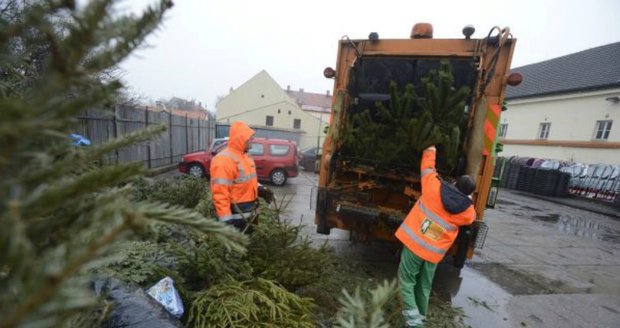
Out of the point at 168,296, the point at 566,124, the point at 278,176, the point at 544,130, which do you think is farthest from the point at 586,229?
the point at 544,130

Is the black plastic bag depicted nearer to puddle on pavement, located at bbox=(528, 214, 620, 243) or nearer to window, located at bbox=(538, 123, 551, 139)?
puddle on pavement, located at bbox=(528, 214, 620, 243)

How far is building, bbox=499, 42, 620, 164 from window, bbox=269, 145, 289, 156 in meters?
14.9

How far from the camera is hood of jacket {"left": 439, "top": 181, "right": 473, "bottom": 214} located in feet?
9.91

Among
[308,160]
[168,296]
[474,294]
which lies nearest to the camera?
[168,296]

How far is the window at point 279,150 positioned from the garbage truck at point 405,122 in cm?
707

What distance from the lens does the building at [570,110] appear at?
16.2 meters

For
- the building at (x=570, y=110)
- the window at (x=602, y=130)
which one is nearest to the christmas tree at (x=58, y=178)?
the building at (x=570, y=110)

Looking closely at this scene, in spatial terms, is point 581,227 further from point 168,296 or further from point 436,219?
point 168,296

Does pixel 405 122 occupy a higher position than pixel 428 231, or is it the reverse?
pixel 405 122

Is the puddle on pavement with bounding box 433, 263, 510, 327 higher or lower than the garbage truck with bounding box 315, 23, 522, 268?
lower

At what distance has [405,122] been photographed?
3982mm

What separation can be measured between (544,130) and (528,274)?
18.8m

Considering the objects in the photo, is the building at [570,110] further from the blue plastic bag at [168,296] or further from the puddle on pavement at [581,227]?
the blue plastic bag at [168,296]

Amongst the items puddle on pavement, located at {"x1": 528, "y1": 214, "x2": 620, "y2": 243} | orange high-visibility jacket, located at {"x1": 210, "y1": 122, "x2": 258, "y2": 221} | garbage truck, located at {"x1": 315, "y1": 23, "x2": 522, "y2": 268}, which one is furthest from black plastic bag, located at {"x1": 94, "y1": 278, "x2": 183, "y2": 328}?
puddle on pavement, located at {"x1": 528, "y1": 214, "x2": 620, "y2": 243}
